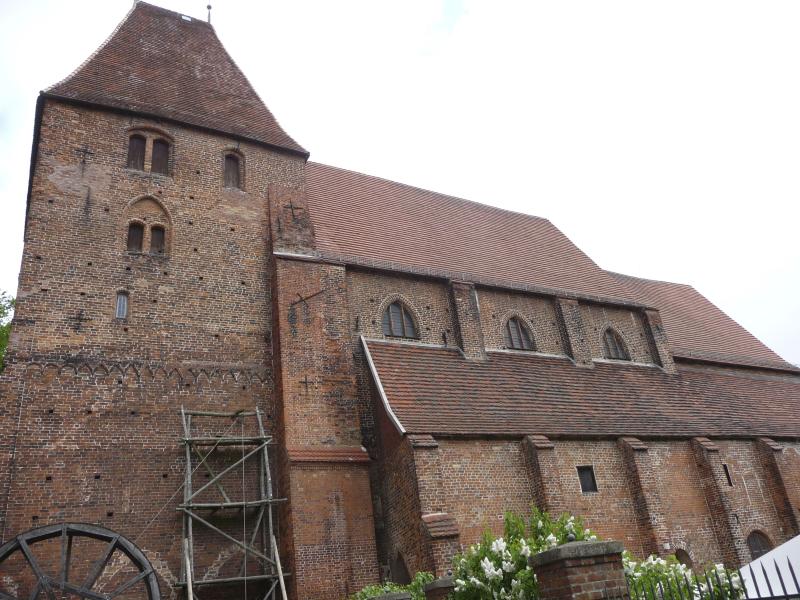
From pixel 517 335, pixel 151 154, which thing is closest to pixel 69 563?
pixel 151 154

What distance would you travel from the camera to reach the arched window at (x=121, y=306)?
13.0 m

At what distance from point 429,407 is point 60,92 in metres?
10.7

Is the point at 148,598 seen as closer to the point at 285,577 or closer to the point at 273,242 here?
the point at 285,577

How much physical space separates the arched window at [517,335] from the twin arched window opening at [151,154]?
953 centimetres

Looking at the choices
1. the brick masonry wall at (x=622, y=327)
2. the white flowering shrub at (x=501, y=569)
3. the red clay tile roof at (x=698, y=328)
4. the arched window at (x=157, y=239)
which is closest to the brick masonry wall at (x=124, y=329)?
the arched window at (x=157, y=239)

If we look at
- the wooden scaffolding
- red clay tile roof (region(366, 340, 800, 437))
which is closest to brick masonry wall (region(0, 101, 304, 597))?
the wooden scaffolding

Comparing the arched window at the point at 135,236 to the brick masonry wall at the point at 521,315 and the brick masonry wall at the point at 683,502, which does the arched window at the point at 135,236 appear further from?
the brick masonry wall at the point at 683,502

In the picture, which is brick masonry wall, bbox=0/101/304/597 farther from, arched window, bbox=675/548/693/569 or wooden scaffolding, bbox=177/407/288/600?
arched window, bbox=675/548/693/569

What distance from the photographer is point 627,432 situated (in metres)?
15.2

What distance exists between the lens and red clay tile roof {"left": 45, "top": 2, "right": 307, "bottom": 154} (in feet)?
50.9

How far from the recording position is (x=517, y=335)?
1788 cm

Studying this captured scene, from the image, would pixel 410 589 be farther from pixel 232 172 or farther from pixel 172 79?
pixel 172 79

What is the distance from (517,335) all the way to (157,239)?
9.50 m

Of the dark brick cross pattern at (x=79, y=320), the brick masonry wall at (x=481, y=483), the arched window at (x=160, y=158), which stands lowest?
the brick masonry wall at (x=481, y=483)
